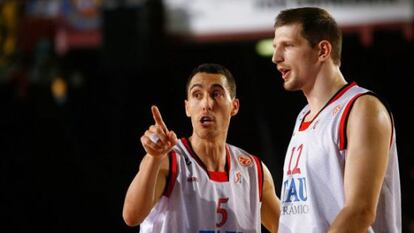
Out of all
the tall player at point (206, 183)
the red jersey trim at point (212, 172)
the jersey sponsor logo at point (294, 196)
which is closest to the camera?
the jersey sponsor logo at point (294, 196)

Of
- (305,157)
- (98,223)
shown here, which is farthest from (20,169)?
(305,157)

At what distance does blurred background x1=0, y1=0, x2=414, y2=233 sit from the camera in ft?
27.2

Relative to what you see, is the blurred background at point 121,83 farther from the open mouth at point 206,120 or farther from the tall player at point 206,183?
the open mouth at point 206,120

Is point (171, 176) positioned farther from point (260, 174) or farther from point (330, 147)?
point (330, 147)

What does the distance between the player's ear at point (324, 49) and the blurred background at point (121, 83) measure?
4.46 m

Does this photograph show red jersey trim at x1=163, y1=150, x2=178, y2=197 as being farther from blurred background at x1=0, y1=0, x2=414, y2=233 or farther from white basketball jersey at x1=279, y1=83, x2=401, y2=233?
blurred background at x1=0, y1=0, x2=414, y2=233

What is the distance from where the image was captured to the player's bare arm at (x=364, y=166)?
3086 millimetres

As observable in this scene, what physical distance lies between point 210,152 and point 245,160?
272 mm

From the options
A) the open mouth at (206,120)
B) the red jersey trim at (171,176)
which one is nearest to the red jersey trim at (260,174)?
the open mouth at (206,120)

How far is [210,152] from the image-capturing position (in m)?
4.48

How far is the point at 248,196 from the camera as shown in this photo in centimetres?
443

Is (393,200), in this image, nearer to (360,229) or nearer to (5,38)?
(360,229)

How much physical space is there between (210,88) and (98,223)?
21.9 feet

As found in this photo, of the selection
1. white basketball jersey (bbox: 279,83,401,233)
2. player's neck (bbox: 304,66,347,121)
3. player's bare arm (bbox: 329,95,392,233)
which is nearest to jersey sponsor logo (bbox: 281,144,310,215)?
white basketball jersey (bbox: 279,83,401,233)
